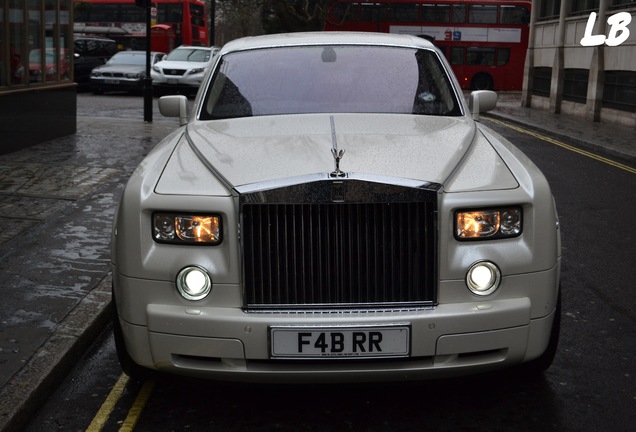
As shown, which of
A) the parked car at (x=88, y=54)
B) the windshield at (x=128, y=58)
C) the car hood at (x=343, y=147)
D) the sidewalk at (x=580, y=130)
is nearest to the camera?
the car hood at (x=343, y=147)

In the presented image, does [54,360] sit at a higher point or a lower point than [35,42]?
lower

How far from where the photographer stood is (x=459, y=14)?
39500 millimetres

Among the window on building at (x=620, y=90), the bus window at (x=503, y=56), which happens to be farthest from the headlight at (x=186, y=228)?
the bus window at (x=503, y=56)

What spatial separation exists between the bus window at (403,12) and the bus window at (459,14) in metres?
1.73

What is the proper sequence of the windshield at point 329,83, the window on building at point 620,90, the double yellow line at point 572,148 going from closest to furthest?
the windshield at point 329,83 < the double yellow line at point 572,148 < the window on building at point 620,90

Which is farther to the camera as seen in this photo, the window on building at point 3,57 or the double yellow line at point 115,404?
the window on building at point 3,57

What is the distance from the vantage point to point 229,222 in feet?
11.8

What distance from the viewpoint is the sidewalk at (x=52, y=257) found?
4.37 meters

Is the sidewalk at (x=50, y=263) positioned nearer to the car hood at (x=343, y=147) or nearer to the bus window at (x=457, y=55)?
the car hood at (x=343, y=147)

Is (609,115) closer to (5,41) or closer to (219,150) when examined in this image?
(5,41)

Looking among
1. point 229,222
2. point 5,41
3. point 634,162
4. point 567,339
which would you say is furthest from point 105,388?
point 634,162

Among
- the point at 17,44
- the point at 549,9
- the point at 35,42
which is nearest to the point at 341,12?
the point at 549,9

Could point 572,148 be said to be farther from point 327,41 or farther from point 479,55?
point 479,55

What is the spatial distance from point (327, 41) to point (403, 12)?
116ft
